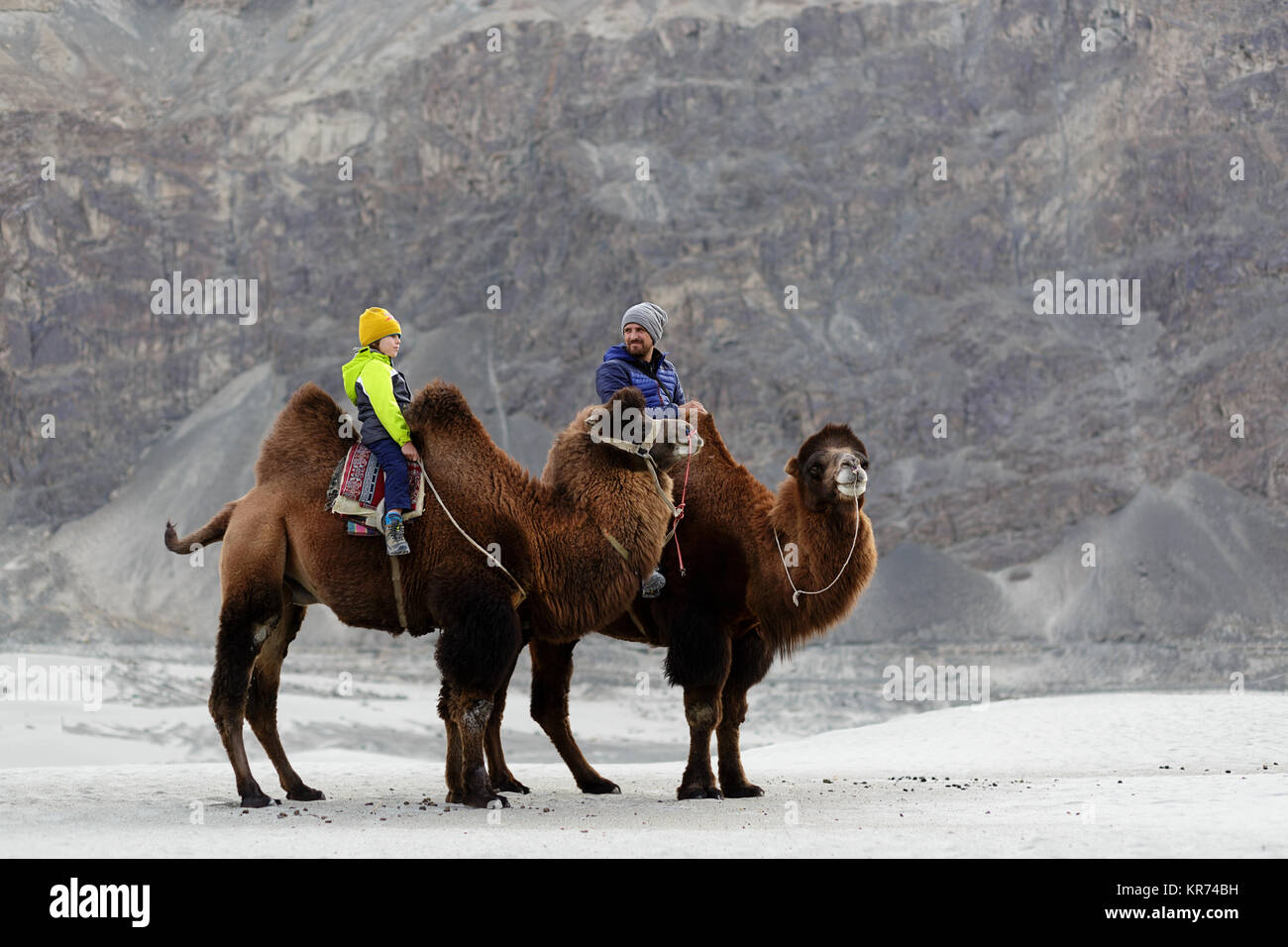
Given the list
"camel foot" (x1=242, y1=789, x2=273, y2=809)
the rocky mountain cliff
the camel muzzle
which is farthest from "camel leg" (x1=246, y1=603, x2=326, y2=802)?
the rocky mountain cliff

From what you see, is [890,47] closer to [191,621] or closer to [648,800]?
[191,621]

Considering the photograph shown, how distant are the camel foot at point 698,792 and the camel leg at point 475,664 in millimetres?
1405

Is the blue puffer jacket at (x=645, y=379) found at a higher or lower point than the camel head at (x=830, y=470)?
higher

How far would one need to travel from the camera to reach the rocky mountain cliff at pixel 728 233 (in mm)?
48625

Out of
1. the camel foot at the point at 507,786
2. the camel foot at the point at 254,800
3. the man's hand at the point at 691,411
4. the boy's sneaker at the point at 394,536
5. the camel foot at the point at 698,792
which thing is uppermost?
the man's hand at the point at 691,411

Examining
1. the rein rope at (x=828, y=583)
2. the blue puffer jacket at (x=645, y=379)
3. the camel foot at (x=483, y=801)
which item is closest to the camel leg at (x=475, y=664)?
the camel foot at (x=483, y=801)

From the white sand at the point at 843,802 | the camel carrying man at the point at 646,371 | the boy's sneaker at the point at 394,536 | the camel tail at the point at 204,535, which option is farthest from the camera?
the camel tail at the point at 204,535

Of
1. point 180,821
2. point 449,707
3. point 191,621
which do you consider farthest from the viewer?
point 191,621

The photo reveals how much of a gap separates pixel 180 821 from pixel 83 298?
164 feet

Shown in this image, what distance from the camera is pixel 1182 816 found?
695cm

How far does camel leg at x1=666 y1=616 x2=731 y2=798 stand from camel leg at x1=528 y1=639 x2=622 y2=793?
1068mm

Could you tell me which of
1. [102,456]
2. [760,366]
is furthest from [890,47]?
[102,456]

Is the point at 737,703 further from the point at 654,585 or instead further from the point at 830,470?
the point at 830,470

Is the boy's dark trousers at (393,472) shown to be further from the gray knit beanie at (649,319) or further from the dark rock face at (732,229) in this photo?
the dark rock face at (732,229)
